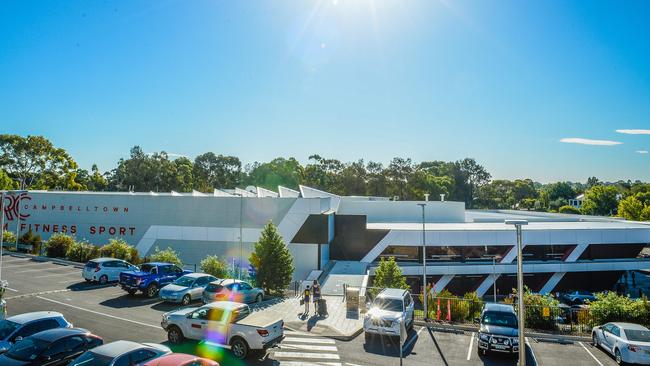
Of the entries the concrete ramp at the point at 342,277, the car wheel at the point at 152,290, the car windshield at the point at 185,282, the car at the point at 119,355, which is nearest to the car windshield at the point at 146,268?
the car wheel at the point at 152,290

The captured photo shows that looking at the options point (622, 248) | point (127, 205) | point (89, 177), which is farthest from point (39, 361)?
point (89, 177)

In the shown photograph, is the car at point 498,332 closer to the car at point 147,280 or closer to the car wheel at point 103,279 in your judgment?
the car at point 147,280

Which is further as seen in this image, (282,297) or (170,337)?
(282,297)

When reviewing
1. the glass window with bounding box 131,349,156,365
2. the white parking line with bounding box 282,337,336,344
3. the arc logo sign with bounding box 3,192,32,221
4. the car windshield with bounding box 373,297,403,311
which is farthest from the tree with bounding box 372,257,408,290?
the arc logo sign with bounding box 3,192,32,221

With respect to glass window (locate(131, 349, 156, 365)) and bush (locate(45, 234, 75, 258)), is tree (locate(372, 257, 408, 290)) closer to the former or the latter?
glass window (locate(131, 349, 156, 365))

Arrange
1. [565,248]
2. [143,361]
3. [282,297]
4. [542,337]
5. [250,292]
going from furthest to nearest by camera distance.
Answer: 1. [565,248]
2. [282,297]
3. [250,292]
4. [542,337]
5. [143,361]

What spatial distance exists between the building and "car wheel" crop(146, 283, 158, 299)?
1414 cm

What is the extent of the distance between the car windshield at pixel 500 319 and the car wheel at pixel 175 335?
11941mm

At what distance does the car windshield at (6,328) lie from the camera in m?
13.4

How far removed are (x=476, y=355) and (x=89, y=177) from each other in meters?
103

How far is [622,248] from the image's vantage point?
42.8 meters

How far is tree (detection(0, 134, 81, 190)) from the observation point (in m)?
68.1

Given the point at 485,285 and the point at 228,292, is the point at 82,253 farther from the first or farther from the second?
the point at 485,285

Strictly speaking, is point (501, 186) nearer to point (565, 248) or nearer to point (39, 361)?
point (565, 248)
